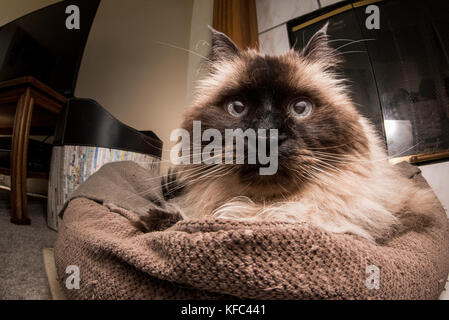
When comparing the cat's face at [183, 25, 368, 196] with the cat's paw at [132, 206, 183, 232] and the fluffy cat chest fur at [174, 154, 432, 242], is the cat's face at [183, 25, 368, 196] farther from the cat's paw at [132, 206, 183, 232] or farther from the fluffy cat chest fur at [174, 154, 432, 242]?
the cat's paw at [132, 206, 183, 232]

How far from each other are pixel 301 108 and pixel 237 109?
0.15 m

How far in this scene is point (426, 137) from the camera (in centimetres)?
94

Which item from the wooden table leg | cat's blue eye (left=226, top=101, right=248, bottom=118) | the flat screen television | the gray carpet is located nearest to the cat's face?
cat's blue eye (left=226, top=101, right=248, bottom=118)

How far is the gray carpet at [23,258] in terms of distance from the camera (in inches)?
22.2

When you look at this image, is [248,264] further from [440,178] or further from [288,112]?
[440,178]

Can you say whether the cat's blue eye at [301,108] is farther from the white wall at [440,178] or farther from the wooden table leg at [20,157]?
the wooden table leg at [20,157]

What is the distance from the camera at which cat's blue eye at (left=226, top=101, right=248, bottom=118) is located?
516mm

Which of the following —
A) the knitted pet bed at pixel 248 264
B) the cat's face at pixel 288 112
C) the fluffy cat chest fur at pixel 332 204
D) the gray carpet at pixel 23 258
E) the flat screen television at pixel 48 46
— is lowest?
the gray carpet at pixel 23 258

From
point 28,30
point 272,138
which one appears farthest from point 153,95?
point 272,138

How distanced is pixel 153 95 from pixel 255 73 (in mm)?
1105

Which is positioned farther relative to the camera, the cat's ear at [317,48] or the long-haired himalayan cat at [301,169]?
the cat's ear at [317,48]

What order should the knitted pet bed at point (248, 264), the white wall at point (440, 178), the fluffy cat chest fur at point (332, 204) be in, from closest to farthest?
the knitted pet bed at point (248, 264) < the fluffy cat chest fur at point (332, 204) < the white wall at point (440, 178)

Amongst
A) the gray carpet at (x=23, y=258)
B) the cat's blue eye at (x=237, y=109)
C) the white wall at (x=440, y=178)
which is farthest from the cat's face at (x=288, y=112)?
the white wall at (x=440, y=178)

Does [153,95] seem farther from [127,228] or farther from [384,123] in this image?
[384,123]
